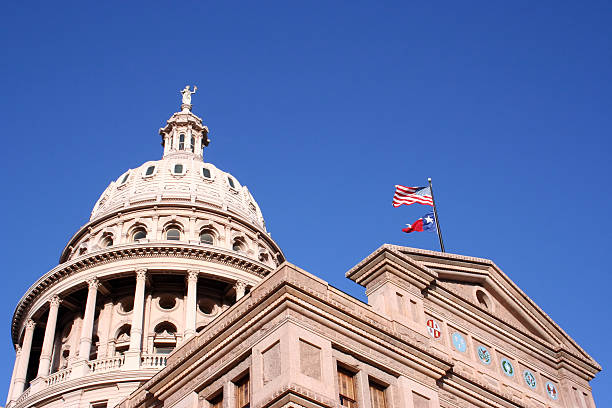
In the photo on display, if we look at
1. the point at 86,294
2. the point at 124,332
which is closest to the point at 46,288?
the point at 86,294

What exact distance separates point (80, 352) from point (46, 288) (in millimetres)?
7677

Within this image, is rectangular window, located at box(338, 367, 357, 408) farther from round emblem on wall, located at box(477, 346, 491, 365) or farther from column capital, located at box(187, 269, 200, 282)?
column capital, located at box(187, 269, 200, 282)

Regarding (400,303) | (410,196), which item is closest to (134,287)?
(410,196)

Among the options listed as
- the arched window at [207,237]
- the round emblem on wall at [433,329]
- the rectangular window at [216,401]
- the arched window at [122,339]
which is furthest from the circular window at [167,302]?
the rectangular window at [216,401]

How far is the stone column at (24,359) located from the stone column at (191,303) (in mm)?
11057

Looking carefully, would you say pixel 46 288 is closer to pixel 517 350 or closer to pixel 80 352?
pixel 80 352

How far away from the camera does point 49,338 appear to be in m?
56.6

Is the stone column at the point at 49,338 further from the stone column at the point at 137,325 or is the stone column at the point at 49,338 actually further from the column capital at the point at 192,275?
the column capital at the point at 192,275

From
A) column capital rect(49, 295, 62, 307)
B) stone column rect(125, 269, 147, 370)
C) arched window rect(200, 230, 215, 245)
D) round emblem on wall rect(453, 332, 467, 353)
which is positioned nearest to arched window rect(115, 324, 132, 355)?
stone column rect(125, 269, 147, 370)

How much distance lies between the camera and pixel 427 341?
2830 centimetres

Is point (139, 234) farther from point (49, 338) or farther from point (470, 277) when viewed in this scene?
point (470, 277)

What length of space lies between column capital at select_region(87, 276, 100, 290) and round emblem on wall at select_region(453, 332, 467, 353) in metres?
32.4

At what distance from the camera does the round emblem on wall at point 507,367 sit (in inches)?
1270

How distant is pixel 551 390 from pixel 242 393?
1496 cm
